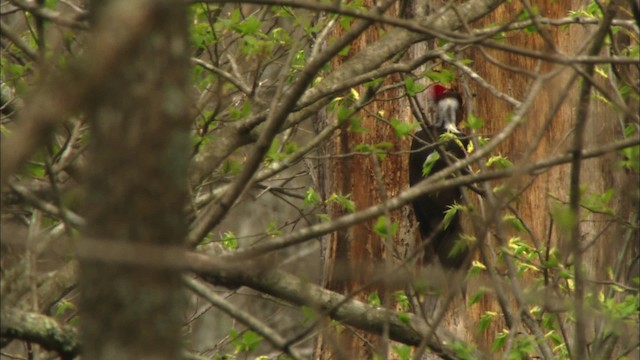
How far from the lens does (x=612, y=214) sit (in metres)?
3.66

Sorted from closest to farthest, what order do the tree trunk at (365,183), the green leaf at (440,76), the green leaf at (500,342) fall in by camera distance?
the green leaf at (440,76) < the green leaf at (500,342) < the tree trunk at (365,183)

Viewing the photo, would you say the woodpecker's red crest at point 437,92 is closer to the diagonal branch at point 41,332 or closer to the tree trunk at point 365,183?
the tree trunk at point 365,183

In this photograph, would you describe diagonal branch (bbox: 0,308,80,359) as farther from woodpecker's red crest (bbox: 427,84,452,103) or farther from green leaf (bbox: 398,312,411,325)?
woodpecker's red crest (bbox: 427,84,452,103)

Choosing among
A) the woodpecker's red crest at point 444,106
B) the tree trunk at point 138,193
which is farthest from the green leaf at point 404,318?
the woodpecker's red crest at point 444,106

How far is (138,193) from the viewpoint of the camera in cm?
181

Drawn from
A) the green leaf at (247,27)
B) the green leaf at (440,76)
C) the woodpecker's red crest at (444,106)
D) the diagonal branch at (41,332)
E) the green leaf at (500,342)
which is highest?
the green leaf at (247,27)

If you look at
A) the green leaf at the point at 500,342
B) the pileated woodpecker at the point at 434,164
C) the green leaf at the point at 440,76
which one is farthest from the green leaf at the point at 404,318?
the pileated woodpecker at the point at 434,164

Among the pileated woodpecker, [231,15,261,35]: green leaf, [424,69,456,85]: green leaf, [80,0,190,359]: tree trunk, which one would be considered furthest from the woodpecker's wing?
[80,0,190,359]: tree trunk

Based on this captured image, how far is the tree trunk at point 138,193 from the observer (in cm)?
179

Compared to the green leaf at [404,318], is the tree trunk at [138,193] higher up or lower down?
higher up

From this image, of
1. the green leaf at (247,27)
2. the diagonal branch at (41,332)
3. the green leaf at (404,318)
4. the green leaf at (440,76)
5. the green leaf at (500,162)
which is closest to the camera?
the diagonal branch at (41,332)

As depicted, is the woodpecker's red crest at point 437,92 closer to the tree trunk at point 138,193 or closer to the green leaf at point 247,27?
the green leaf at point 247,27

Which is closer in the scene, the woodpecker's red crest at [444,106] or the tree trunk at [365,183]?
the tree trunk at [365,183]

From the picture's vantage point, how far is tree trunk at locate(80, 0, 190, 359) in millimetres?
1786
